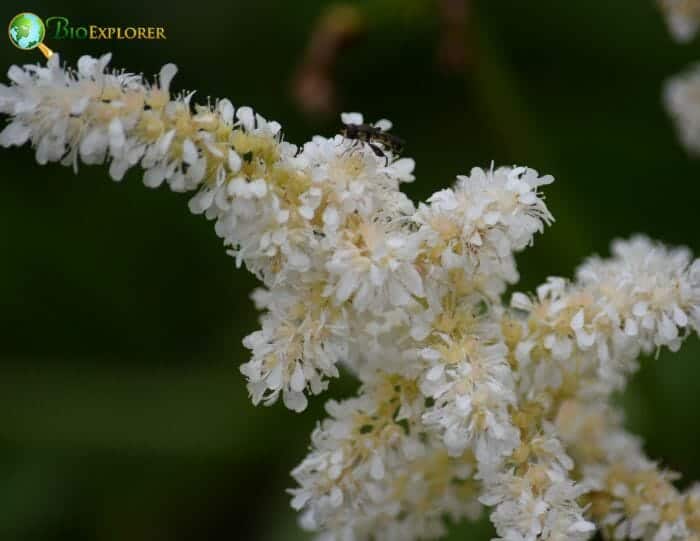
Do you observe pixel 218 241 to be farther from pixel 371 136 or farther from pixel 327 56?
pixel 371 136

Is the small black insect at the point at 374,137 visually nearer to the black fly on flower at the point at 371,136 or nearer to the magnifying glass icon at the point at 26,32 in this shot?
the black fly on flower at the point at 371,136

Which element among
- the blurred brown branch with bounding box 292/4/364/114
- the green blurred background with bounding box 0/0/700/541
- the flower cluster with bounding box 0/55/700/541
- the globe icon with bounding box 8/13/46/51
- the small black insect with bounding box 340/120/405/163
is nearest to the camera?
the flower cluster with bounding box 0/55/700/541

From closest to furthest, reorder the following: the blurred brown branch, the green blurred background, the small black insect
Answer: the small black insect < the green blurred background < the blurred brown branch

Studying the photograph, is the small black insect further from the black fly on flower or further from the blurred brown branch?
the blurred brown branch

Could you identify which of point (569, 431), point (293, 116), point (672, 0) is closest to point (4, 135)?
point (569, 431)

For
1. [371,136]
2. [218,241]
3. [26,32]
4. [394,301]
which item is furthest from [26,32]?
[218,241]

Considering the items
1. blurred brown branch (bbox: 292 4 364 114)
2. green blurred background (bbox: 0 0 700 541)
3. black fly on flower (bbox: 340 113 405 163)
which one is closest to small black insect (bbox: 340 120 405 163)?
black fly on flower (bbox: 340 113 405 163)

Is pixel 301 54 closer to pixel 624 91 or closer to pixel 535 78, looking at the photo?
pixel 535 78

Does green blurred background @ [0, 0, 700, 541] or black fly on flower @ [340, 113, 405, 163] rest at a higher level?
green blurred background @ [0, 0, 700, 541]
